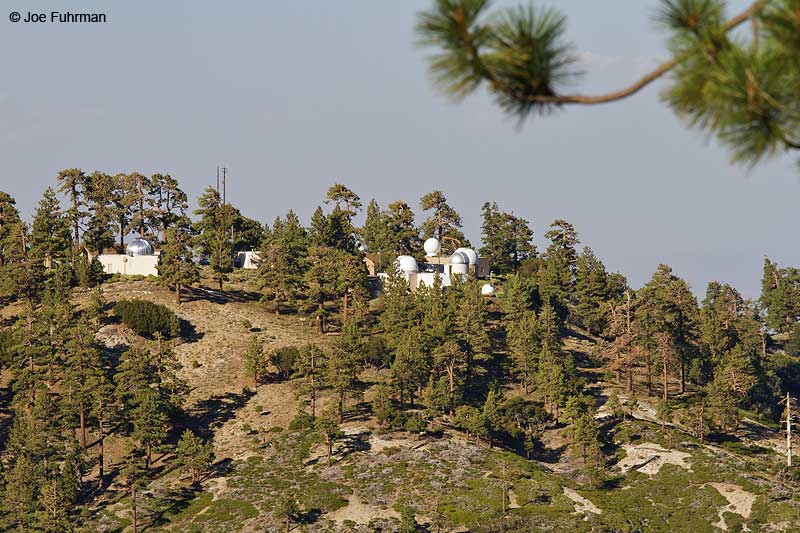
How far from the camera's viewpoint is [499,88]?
10445 mm

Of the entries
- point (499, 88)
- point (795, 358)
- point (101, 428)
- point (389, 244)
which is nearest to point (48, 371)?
point (101, 428)

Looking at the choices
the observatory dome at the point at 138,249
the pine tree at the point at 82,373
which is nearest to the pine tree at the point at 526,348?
the pine tree at the point at 82,373

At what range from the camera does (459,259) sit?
14375 centimetres

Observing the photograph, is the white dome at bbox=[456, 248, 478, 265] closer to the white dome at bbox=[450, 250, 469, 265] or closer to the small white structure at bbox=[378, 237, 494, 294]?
the small white structure at bbox=[378, 237, 494, 294]

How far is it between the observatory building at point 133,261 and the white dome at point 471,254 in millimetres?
45452

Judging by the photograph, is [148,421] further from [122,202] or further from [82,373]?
[122,202]

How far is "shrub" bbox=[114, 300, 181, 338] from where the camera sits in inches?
4222

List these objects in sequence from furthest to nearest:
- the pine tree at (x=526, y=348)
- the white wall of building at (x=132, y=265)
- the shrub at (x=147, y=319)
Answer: the white wall of building at (x=132, y=265), the shrub at (x=147, y=319), the pine tree at (x=526, y=348)

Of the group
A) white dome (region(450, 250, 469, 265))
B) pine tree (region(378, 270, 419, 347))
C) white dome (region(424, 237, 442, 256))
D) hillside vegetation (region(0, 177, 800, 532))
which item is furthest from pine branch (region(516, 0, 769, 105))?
white dome (region(424, 237, 442, 256))

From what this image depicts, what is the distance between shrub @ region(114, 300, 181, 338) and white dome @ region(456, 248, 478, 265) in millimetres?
51706

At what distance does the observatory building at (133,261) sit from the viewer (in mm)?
127062

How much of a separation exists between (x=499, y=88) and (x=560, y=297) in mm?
121263

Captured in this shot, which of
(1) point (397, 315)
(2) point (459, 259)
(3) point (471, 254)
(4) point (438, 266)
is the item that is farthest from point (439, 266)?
(1) point (397, 315)

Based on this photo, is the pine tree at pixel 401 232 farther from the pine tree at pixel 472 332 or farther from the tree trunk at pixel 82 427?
the tree trunk at pixel 82 427
